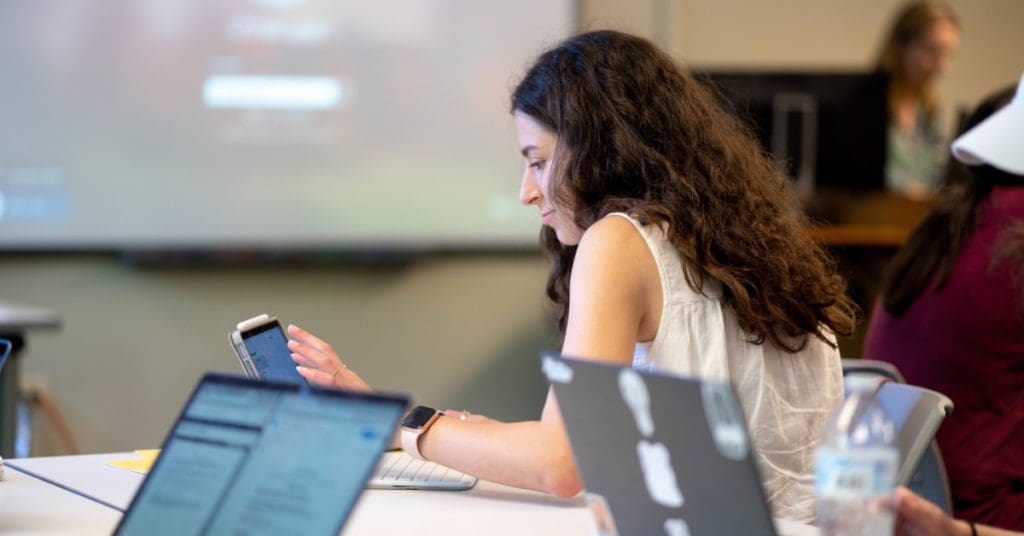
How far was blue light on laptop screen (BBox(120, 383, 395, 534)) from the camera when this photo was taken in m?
1.00

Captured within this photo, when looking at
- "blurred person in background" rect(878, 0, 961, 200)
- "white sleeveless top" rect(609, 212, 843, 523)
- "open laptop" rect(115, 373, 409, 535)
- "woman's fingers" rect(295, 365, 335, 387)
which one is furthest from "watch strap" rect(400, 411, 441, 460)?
"blurred person in background" rect(878, 0, 961, 200)

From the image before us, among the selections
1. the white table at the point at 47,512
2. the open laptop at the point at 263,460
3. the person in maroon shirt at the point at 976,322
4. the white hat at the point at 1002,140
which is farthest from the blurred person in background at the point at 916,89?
the open laptop at the point at 263,460

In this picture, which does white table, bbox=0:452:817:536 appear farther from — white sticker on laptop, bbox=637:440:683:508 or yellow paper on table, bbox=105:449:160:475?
white sticker on laptop, bbox=637:440:683:508

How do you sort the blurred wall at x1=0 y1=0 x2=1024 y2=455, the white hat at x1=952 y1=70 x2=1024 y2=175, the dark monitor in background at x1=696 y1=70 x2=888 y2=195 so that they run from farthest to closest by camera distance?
1. the dark monitor in background at x1=696 y1=70 x2=888 y2=195
2. the blurred wall at x1=0 y1=0 x2=1024 y2=455
3. the white hat at x1=952 y1=70 x2=1024 y2=175

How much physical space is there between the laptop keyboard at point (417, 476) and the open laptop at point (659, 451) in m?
0.49

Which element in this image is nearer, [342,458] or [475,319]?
[342,458]

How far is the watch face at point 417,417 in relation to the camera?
1.65 m

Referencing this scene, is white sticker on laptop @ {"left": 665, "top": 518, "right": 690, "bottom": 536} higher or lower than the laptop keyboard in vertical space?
higher

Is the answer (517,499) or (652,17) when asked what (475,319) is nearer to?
(652,17)

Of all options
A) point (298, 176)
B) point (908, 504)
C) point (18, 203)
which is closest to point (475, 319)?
point (298, 176)

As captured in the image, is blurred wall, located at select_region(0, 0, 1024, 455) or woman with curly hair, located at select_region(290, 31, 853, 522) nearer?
woman with curly hair, located at select_region(290, 31, 853, 522)

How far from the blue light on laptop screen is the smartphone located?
21.9 inches

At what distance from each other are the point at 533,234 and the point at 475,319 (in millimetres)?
384

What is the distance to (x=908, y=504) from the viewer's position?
1.18 metres
